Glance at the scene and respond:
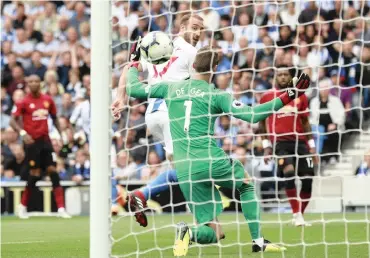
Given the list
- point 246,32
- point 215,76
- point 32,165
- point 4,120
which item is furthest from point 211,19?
point 4,120

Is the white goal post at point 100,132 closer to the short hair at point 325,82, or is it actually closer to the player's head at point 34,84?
the short hair at point 325,82

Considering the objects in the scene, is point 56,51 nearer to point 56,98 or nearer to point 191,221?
point 56,98

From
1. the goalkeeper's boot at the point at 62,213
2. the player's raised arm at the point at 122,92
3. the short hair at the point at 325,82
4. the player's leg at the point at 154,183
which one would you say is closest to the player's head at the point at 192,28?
the player's raised arm at the point at 122,92

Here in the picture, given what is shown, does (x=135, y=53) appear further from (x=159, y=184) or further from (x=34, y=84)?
(x=34, y=84)

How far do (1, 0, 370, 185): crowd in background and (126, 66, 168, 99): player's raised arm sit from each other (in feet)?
14.7

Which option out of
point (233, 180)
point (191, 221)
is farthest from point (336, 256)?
point (191, 221)

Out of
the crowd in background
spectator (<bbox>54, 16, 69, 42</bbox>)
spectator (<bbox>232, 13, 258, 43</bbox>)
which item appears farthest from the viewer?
spectator (<bbox>54, 16, 69, 42</bbox>)

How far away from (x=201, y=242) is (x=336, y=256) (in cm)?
129

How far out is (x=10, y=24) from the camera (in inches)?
764

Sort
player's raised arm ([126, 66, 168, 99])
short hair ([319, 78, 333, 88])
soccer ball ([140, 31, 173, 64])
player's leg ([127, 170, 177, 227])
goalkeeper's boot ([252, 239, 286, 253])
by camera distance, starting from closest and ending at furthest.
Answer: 1. player's raised arm ([126, 66, 168, 99])
2. goalkeeper's boot ([252, 239, 286, 253])
3. soccer ball ([140, 31, 173, 64])
4. player's leg ([127, 170, 177, 227])
5. short hair ([319, 78, 333, 88])

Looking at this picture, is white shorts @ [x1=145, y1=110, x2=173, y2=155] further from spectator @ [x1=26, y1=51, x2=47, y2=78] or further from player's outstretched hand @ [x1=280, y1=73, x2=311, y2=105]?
spectator @ [x1=26, y1=51, x2=47, y2=78]

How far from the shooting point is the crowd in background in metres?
13.7

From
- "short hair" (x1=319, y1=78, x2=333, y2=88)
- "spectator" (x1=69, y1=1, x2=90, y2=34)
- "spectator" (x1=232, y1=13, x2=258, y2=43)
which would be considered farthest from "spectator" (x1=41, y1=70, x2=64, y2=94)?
"short hair" (x1=319, y1=78, x2=333, y2=88)

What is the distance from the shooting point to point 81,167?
1717 cm
